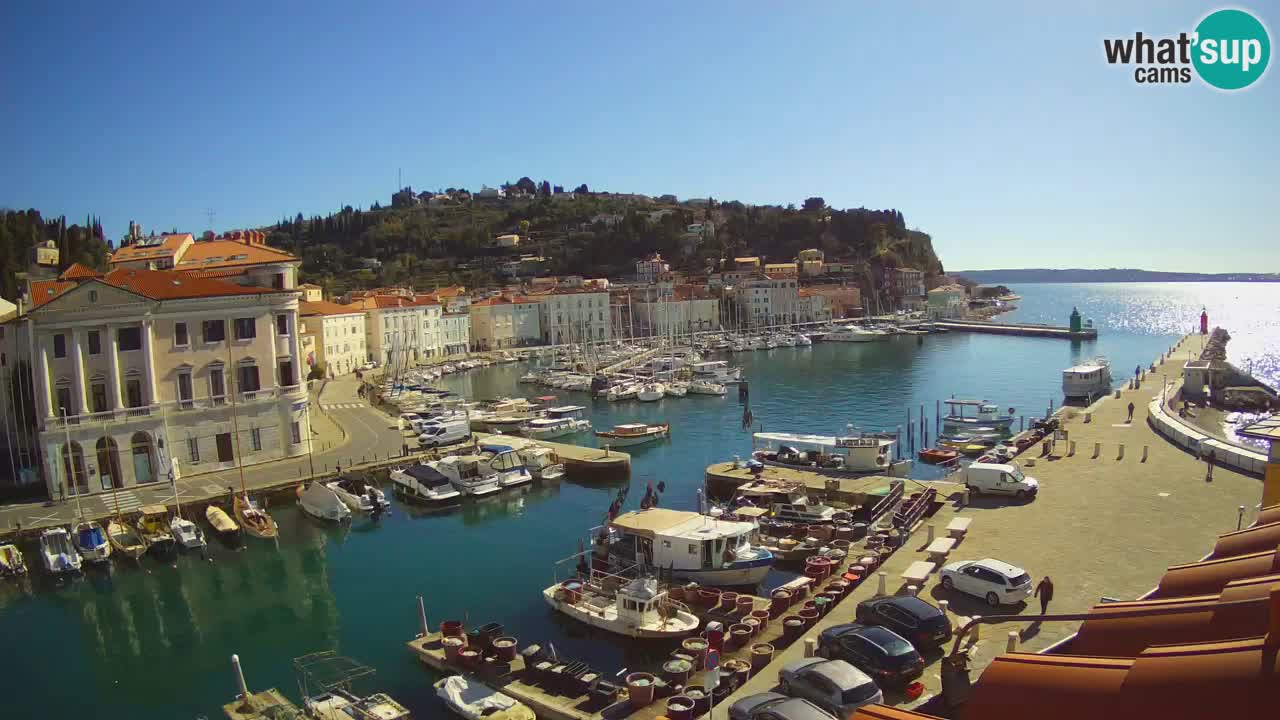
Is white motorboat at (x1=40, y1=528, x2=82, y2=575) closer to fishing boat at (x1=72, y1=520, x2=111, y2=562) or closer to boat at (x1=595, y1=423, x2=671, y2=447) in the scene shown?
fishing boat at (x1=72, y1=520, x2=111, y2=562)

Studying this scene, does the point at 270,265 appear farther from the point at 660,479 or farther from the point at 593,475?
the point at 660,479

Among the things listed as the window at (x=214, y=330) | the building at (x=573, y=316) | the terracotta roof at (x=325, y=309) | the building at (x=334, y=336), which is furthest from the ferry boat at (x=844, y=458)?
the building at (x=573, y=316)

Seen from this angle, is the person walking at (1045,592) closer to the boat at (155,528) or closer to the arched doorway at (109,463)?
the boat at (155,528)

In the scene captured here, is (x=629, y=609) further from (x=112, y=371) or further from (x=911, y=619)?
(x=112, y=371)

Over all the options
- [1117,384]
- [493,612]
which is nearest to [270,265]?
[493,612]

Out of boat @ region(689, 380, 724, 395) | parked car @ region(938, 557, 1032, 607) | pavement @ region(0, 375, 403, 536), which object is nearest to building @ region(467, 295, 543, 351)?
boat @ region(689, 380, 724, 395)

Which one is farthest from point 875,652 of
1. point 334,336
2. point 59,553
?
point 334,336
